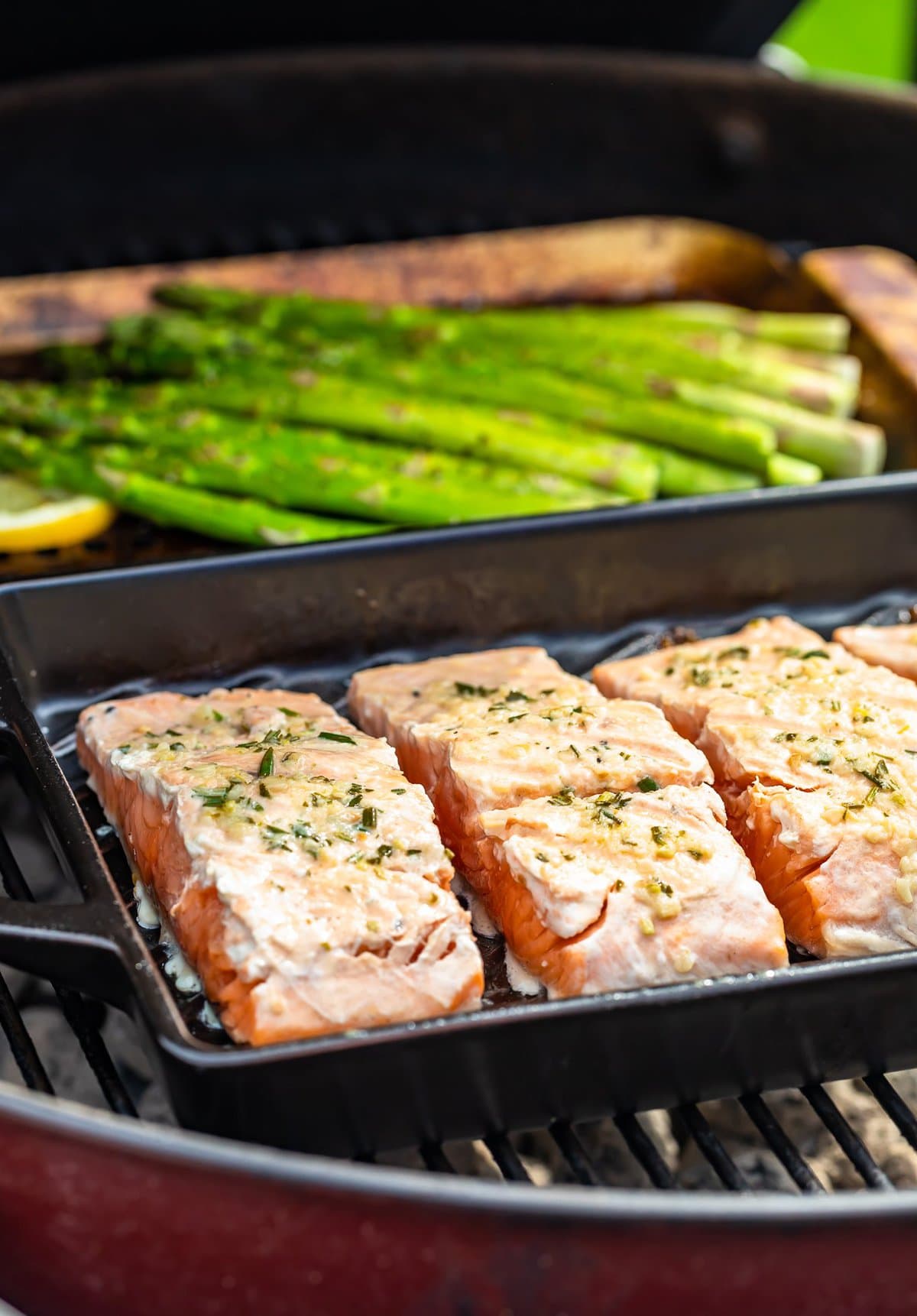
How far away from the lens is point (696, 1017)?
2.42 metres

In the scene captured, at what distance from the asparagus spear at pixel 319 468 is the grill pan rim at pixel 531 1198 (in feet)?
7.79

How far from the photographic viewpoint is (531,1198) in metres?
1.87

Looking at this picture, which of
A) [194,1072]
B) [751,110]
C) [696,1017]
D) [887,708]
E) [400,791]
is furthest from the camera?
[751,110]

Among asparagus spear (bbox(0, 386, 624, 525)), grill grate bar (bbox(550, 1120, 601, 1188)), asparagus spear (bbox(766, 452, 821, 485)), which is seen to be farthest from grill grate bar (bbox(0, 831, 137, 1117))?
asparagus spear (bbox(766, 452, 821, 485))

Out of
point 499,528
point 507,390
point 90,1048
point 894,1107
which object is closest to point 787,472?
point 507,390

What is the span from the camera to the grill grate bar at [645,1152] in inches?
98.0

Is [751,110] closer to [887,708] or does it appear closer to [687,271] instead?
[687,271]

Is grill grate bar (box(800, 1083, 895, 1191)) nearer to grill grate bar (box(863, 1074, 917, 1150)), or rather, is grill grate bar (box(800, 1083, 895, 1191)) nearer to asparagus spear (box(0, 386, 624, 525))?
grill grate bar (box(863, 1074, 917, 1150))

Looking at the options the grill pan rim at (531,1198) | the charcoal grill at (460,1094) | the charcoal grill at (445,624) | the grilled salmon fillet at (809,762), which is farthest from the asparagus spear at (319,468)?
the grill pan rim at (531,1198)

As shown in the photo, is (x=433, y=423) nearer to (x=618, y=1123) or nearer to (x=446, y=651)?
(x=446, y=651)

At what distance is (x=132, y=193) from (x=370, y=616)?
2304 mm

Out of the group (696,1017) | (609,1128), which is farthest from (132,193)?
(696,1017)

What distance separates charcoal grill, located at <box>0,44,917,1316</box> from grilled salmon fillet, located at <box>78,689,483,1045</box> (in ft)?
0.67

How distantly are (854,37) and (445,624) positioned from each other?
34.8ft
